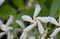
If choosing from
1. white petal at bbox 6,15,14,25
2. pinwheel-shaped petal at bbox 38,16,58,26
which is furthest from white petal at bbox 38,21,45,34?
white petal at bbox 6,15,14,25

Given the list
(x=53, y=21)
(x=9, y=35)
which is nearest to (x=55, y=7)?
(x=53, y=21)

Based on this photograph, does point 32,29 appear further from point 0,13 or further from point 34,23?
point 0,13

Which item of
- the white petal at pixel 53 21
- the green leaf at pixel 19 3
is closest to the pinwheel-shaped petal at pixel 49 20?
the white petal at pixel 53 21

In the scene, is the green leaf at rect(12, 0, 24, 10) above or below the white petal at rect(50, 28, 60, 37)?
above

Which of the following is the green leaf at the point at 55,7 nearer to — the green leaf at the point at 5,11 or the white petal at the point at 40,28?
the white petal at the point at 40,28

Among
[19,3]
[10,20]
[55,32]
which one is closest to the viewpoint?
[55,32]

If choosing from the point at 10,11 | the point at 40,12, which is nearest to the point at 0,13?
the point at 10,11

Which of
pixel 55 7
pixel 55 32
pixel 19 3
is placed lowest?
pixel 55 32

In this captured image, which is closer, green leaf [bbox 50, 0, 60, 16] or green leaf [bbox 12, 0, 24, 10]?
green leaf [bbox 50, 0, 60, 16]

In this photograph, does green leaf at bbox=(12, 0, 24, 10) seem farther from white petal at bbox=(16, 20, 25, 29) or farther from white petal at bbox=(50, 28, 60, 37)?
white petal at bbox=(50, 28, 60, 37)

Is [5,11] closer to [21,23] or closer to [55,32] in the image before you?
[21,23]

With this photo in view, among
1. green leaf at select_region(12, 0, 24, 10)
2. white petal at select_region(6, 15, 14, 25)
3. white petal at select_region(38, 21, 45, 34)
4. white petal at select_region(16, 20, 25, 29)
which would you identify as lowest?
white petal at select_region(38, 21, 45, 34)

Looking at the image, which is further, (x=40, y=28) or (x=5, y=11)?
(x=5, y=11)
